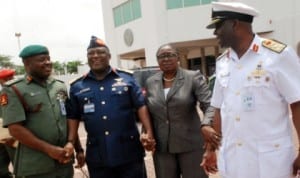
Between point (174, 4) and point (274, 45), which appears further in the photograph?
point (174, 4)

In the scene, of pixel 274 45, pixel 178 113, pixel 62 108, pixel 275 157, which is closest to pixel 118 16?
pixel 178 113

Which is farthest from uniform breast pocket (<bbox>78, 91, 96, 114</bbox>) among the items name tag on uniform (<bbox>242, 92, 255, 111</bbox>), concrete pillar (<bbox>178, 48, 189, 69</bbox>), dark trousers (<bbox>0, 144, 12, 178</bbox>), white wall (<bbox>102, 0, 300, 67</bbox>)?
concrete pillar (<bbox>178, 48, 189, 69</bbox>)

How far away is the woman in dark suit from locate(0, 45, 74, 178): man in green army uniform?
0.86 meters

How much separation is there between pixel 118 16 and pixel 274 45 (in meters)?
29.0

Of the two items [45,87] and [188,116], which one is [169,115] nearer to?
[188,116]

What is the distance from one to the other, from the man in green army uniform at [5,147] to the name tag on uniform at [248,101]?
2801 mm

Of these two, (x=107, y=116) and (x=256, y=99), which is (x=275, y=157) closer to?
(x=256, y=99)

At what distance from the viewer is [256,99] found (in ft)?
8.57

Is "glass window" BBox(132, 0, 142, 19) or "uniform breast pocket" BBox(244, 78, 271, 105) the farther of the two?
"glass window" BBox(132, 0, 142, 19)

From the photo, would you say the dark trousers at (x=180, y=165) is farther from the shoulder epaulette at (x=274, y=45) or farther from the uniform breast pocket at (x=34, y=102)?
the shoulder epaulette at (x=274, y=45)

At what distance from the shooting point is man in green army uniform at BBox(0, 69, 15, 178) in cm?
449

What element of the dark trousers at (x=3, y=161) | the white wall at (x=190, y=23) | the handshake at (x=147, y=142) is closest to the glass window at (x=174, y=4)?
the white wall at (x=190, y=23)

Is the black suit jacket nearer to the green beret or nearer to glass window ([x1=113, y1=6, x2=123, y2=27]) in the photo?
the green beret

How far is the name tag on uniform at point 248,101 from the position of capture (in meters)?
2.62
